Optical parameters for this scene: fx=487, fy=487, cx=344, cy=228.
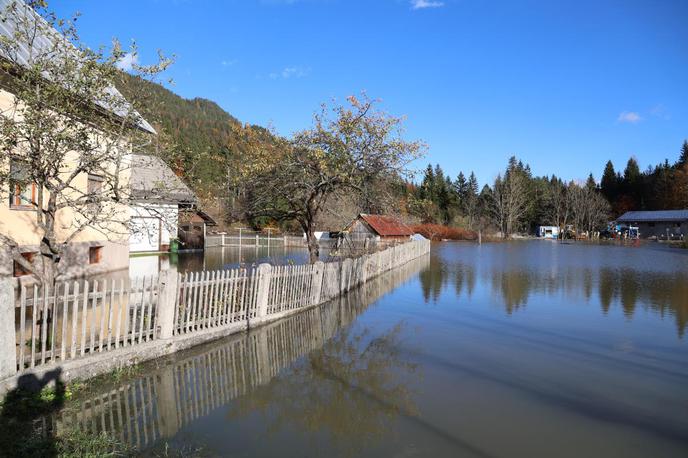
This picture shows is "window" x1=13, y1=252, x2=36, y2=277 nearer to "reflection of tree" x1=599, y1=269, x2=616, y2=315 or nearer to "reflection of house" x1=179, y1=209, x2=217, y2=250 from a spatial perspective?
"reflection of tree" x1=599, y1=269, x2=616, y2=315

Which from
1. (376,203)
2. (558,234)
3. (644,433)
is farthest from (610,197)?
(644,433)

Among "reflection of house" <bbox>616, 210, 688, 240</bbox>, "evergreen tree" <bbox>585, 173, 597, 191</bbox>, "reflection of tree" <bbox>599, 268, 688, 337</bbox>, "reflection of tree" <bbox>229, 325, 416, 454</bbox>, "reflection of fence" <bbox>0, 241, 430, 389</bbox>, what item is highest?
"evergreen tree" <bbox>585, 173, 597, 191</bbox>

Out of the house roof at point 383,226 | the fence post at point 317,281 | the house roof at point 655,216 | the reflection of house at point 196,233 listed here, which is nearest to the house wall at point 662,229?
the house roof at point 655,216

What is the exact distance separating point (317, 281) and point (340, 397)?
21.8 feet

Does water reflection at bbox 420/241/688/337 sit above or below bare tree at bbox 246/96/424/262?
below

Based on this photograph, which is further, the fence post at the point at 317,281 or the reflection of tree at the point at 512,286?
the reflection of tree at the point at 512,286

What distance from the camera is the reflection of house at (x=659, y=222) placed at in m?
76.5

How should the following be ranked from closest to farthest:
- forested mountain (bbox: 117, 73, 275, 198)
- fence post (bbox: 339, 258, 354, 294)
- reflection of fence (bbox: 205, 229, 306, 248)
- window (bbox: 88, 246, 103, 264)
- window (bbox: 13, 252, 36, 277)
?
forested mountain (bbox: 117, 73, 275, 198) → window (bbox: 13, 252, 36, 277) → fence post (bbox: 339, 258, 354, 294) → window (bbox: 88, 246, 103, 264) → reflection of fence (bbox: 205, 229, 306, 248)

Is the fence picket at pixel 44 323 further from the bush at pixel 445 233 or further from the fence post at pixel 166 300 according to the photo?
the bush at pixel 445 233

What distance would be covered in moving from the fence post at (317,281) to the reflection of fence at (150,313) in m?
0.03

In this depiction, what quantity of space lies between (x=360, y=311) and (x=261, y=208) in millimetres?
5338

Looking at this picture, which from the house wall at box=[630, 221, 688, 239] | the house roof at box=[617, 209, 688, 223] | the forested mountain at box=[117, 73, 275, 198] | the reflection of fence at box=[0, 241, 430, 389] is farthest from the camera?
the house roof at box=[617, 209, 688, 223]

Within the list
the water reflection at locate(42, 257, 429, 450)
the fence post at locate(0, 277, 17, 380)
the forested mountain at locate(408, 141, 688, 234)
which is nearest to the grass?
the water reflection at locate(42, 257, 429, 450)

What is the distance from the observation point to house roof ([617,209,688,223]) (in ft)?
255
